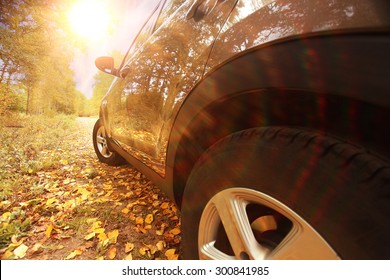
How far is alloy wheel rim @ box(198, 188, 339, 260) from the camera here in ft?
2.13

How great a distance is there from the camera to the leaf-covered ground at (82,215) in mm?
1659

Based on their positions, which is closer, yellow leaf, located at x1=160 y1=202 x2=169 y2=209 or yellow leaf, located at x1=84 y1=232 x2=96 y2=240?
yellow leaf, located at x1=84 y1=232 x2=96 y2=240

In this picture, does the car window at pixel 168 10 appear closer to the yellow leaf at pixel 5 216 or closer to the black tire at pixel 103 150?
the black tire at pixel 103 150

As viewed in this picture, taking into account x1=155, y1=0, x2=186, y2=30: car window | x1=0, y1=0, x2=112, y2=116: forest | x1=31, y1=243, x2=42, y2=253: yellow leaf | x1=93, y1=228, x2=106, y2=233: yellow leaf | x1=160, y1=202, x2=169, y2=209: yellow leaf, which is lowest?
x1=31, y1=243, x2=42, y2=253: yellow leaf

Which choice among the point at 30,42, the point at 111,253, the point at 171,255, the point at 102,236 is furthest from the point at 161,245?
the point at 30,42

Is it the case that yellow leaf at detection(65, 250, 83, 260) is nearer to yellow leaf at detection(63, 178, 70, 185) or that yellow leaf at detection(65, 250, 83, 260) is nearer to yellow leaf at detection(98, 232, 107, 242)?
yellow leaf at detection(98, 232, 107, 242)

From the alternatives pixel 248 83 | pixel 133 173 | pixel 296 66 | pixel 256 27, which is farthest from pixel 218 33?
pixel 133 173

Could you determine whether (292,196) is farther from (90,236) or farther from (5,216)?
(5,216)

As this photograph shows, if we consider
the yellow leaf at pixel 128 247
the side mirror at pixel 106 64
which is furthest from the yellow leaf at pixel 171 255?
the side mirror at pixel 106 64

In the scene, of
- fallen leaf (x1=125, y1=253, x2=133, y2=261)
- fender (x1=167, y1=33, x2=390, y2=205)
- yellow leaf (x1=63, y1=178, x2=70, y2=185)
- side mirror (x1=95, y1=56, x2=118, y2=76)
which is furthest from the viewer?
yellow leaf (x1=63, y1=178, x2=70, y2=185)

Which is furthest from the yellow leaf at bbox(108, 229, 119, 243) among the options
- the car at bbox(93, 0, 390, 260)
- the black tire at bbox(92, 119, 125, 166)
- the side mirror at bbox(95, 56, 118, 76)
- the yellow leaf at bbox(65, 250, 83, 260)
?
the side mirror at bbox(95, 56, 118, 76)

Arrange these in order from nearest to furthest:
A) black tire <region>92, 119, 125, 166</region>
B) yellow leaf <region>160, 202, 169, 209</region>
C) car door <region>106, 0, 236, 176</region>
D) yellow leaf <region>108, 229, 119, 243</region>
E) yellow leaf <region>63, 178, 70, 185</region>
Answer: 1. car door <region>106, 0, 236, 176</region>
2. yellow leaf <region>108, 229, 119, 243</region>
3. yellow leaf <region>160, 202, 169, 209</region>
4. yellow leaf <region>63, 178, 70, 185</region>
5. black tire <region>92, 119, 125, 166</region>

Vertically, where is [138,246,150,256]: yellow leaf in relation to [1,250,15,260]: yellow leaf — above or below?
above

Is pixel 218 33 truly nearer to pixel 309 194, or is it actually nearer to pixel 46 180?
pixel 309 194
